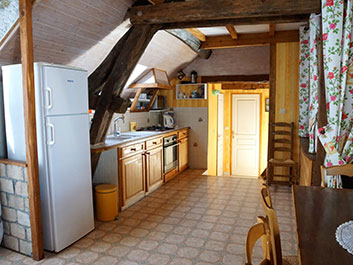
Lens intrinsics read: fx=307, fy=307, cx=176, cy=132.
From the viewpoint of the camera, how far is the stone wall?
277 centimetres

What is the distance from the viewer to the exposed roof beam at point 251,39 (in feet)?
16.5

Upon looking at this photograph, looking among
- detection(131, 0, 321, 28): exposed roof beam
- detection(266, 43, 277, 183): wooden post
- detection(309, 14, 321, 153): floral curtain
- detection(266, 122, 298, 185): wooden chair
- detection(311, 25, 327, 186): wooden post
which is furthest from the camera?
detection(266, 43, 277, 183): wooden post

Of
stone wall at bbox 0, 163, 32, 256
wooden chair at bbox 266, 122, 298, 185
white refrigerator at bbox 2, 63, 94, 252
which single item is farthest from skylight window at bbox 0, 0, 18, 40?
wooden chair at bbox 266, 122, 298, 185

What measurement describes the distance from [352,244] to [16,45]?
3.03 metres

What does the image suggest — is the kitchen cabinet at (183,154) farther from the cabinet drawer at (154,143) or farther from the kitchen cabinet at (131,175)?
the kitchen cabinet at (131,175)

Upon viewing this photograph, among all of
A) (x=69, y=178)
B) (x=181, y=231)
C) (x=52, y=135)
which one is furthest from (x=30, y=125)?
(x=181, y=231)

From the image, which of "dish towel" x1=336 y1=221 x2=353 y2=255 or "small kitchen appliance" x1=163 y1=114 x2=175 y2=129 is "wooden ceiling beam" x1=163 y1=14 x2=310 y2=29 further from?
"dish towel" x1=336 y1=221 x2=353 y2=255

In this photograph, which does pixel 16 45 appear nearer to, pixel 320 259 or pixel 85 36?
pixel 85 36

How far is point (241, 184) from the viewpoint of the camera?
518 cm

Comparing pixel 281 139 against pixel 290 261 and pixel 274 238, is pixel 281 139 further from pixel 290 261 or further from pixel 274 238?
pixel 274 238

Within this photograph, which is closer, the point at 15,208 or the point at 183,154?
the point at 15,208

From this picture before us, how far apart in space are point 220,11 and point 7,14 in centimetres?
209

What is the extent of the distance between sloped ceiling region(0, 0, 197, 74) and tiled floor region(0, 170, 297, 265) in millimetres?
1956

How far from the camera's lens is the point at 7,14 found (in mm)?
2652
